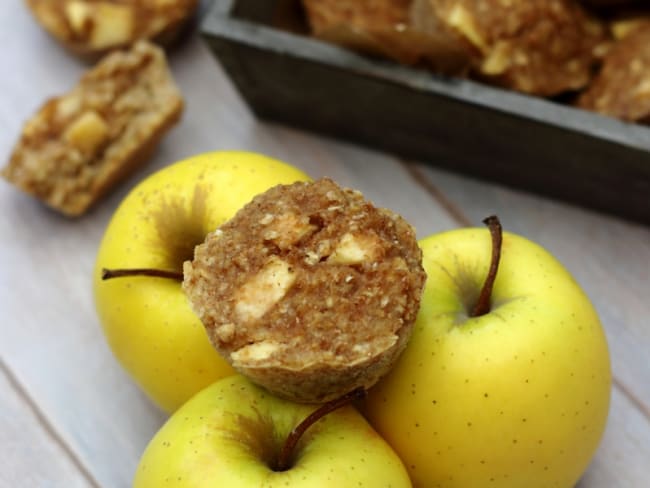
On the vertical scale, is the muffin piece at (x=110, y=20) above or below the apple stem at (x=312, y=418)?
above

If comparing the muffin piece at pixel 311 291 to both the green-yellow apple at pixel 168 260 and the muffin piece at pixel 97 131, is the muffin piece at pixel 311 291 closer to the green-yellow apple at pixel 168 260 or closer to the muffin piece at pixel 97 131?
the green-yellow apple at pixel 168 260

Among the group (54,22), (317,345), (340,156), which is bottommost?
(340,156)

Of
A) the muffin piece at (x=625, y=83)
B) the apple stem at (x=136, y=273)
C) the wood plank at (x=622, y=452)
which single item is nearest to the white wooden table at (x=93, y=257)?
the wood plank at (x=622, y=452)

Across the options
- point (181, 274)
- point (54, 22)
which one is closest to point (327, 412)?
point (181, 274)

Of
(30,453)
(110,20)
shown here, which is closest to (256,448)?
(30,453)

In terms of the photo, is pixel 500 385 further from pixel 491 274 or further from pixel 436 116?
pixel 436 116

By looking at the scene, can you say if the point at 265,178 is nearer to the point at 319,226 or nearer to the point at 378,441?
the point at 319,226
